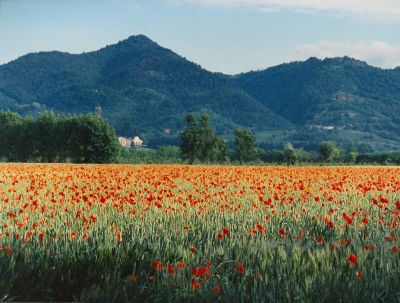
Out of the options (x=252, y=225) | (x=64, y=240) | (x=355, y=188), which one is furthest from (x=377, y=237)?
(x=355, y=188)

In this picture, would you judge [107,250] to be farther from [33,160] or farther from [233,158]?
[233,158]

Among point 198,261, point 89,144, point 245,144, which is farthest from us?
point 245,144

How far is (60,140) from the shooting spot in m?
63.4

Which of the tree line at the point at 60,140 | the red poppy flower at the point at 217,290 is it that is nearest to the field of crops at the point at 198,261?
the red poppy flower at the point at 217,290

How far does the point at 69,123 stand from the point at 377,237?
6034cm

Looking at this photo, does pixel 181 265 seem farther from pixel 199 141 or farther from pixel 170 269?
pixel 199 141

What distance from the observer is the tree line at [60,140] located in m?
60.3

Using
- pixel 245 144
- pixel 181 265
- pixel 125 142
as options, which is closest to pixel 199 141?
pixel 245 144

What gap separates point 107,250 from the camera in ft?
18.4

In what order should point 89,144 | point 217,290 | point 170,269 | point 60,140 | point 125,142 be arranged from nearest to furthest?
point 217,290 → point 170,269 → point 89,144 → point 60,140 → point 125,142

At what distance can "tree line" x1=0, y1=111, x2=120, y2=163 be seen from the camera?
60.3 metres

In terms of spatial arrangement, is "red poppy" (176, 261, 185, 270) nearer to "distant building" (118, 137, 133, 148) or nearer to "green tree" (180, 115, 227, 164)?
"green tree" (180, 115, 227, 164)

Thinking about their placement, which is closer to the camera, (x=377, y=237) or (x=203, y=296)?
(x=203, y=296)

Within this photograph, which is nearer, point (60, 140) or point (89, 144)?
point (89, 144)
